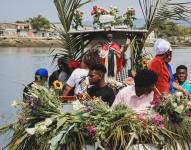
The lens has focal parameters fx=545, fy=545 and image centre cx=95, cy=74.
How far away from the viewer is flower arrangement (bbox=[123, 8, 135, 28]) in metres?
10.1

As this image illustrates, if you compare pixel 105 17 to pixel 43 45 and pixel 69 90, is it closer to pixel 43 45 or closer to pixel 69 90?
pixel 69 90

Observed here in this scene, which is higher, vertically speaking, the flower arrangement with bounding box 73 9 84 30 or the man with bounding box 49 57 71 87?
the flower arrangement with bounding box 73 9 84 30

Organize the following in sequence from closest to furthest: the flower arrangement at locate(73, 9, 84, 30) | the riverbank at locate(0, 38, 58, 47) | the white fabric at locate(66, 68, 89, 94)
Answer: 1. the white fabric at locate(66, 68, 89, 94)
2. the flower arrangement at locate(73, 9, 84, 30)
3. the riverbank at locate(0, 38, 58, 47)

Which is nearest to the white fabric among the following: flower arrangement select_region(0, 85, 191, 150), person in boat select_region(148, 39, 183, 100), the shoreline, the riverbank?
person in boat select_region(148, 39, 183, 100)

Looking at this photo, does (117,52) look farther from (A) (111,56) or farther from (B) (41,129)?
(B) (41,129)

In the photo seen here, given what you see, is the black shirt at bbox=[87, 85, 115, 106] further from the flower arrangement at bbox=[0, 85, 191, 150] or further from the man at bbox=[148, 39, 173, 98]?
the flower arrangement at bbox=[0, 85, 191, 150]

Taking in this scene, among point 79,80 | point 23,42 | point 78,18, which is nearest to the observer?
point 79,80

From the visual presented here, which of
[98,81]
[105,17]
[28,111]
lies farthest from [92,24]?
[28,111]

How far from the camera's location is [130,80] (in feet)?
26.0

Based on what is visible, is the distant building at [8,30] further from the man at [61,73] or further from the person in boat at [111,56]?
the person in boat at [111,56]

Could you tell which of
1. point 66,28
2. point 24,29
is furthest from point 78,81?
point 24,29

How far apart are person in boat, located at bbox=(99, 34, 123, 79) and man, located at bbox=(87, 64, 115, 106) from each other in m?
2.00

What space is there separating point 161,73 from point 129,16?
3.36 m

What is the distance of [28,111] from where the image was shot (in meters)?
6.23
